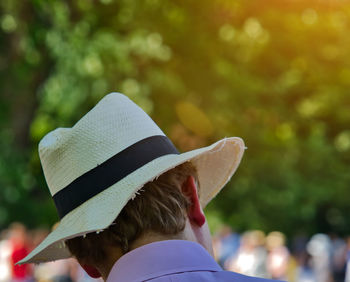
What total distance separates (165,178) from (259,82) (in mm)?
17617

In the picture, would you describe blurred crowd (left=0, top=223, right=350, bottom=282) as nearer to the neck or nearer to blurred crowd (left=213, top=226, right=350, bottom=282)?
blurred crowd (left=213, top=226, right=350, bottom=282)

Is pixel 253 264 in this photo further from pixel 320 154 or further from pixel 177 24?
pixel 320 154

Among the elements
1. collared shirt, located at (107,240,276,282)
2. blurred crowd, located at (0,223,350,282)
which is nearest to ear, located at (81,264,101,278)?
collared shirt, located at (107,240,276,282)

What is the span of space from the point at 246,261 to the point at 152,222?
13.7m

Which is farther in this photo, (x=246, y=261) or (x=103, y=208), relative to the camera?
(x=246, y=261)

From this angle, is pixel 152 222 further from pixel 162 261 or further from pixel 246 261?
pixel 246 261

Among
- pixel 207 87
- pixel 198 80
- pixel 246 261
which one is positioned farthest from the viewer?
pixel 207 87

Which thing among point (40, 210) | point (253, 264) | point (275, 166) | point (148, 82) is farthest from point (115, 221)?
point (275, 166)

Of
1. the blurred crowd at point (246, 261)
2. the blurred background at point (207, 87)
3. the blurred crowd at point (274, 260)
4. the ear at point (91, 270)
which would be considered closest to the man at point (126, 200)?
the ear at point (91, 270)

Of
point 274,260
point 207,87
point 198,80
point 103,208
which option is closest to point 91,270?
point 103,208

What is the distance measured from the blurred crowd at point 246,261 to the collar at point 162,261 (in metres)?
8.63

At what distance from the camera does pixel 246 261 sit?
590 inches

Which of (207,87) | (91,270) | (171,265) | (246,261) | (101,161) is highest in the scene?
(101,161)

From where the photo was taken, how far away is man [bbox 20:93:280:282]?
1.51 m
